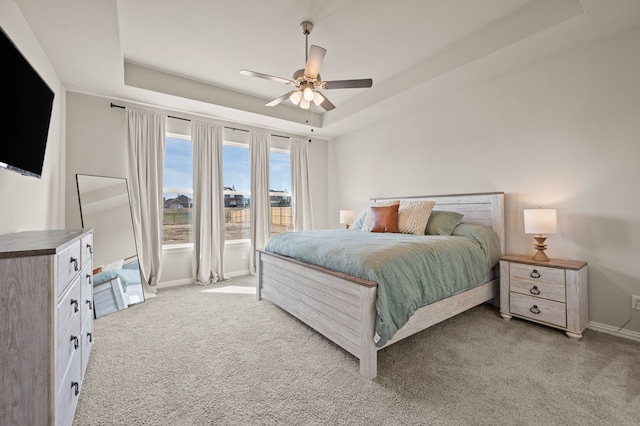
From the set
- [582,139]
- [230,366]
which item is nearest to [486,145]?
[582,139]

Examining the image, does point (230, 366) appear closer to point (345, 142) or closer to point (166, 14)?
point (166, 14)

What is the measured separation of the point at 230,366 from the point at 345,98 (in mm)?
3906

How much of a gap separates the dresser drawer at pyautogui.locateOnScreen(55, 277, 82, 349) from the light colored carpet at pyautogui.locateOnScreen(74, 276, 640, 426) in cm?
52

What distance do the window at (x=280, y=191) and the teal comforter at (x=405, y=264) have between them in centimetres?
213

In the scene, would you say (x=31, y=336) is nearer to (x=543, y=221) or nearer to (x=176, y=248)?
(x=176, y=248)

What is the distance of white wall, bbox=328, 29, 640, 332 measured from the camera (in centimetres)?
237

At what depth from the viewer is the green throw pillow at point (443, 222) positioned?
10.2 feet

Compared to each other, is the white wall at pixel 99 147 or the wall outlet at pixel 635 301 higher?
the white wall at pixel 99 147

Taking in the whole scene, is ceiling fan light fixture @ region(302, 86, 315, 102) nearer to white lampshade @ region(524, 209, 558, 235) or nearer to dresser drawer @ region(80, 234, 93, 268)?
dresser drawer @ region(80, 234, 93, 268)

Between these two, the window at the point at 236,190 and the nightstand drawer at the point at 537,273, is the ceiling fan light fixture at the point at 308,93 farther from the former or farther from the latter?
the nightstand drawer at the point at 537,273

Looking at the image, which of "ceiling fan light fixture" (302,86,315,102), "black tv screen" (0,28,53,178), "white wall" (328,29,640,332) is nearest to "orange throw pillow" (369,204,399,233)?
"white wall" (328,29,640,332)

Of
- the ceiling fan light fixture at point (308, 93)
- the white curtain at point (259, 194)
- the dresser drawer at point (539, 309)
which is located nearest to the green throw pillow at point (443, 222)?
the dresser drawer at point (539, 309)

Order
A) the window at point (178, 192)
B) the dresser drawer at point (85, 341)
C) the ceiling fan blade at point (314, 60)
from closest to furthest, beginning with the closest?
the dresser drawer at point (85, 341) → the ceiling fan blade at point (314, 60) → the window at point (178, 192)

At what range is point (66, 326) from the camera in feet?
4.41
